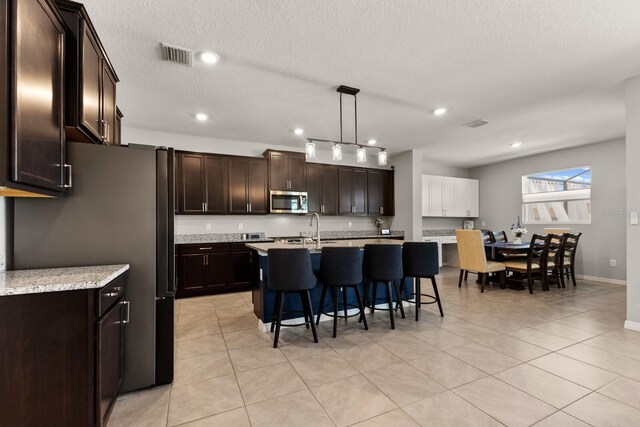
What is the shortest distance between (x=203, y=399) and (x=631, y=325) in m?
4.23

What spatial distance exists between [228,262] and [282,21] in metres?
3.70

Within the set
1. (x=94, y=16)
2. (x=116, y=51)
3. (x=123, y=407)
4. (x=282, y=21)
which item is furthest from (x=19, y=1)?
(x=123, y=407)

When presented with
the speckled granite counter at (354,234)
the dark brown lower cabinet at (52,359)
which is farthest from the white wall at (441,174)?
the dark brown lower cabinet at (52,359)

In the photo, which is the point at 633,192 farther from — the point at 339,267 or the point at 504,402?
the point at 339,267

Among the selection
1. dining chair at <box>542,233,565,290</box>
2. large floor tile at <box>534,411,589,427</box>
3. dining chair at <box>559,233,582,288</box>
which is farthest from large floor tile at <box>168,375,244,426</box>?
dining chair at <box>559,233,582,288</box>

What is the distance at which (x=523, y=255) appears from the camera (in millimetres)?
5496

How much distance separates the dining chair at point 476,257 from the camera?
4801mm

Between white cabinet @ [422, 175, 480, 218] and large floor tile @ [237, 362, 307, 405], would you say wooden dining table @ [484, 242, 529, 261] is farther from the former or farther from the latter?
large floor tile @ [237, 362, 307, 405]

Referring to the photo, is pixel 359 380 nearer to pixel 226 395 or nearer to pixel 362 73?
pixel 226 395

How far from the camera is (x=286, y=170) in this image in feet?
18.0

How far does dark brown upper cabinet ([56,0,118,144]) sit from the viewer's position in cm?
183

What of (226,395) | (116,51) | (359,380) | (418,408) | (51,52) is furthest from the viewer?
(116,51)

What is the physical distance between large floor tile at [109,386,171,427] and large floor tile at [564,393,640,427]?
249cm

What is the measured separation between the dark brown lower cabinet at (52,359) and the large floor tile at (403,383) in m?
1.68
